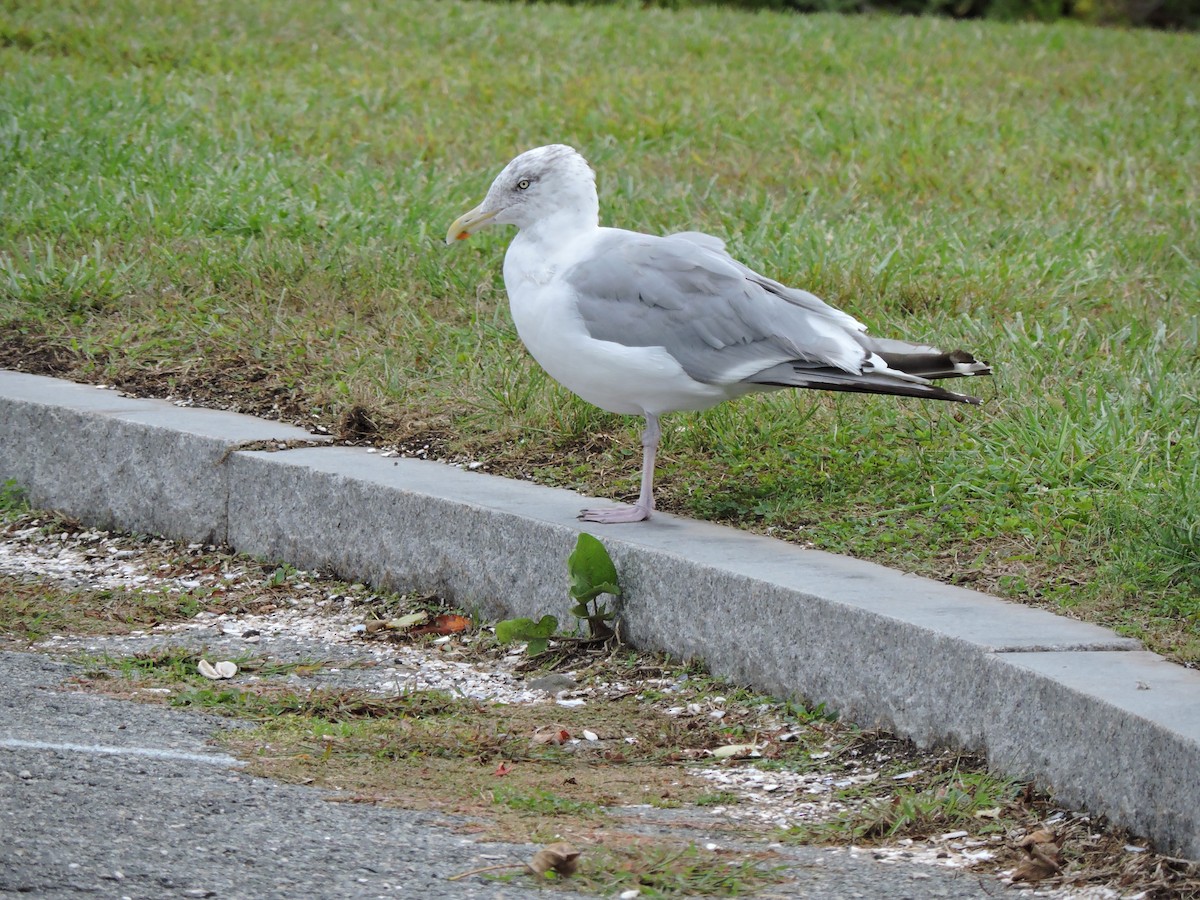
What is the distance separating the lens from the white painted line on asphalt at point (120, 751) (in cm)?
288

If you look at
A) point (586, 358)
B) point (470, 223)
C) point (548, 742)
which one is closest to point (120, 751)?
point (548, 742)

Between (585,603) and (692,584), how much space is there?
11.0 inches

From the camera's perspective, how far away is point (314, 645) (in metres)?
3.79

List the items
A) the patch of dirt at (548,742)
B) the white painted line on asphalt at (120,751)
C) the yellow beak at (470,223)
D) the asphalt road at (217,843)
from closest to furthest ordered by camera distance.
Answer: the asphalt road at (217,843) → the patch of dirt at (548,742) → the white painted line on asphalt at (120,751) → the yellow beak at (470,223)

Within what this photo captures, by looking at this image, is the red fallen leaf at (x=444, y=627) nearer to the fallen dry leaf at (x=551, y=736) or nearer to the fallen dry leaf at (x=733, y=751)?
the fallen dry leaf at (x=551, y=736)

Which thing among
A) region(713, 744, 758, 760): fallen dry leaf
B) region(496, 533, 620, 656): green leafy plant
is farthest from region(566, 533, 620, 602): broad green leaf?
region(713, 744, 758, 760): fallen dry leaf

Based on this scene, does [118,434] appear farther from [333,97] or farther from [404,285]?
[333,97]

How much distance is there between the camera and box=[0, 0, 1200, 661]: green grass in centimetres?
389

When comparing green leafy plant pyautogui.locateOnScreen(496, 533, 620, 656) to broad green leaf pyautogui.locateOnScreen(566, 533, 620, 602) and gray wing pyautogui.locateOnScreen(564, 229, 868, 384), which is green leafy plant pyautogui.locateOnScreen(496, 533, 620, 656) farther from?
gray wing pyautogui.locateOnScreen(564, 229, 868, 384)

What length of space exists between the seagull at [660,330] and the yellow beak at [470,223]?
143 mm

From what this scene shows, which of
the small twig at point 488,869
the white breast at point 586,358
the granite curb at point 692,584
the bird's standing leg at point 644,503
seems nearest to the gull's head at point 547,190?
the white breast at point 586,358

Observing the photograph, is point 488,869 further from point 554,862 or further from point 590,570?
point 590,570

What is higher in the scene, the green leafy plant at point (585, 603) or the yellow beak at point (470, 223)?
the yellow beak at point (470, 223)

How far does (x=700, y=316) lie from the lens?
12.4 feet
